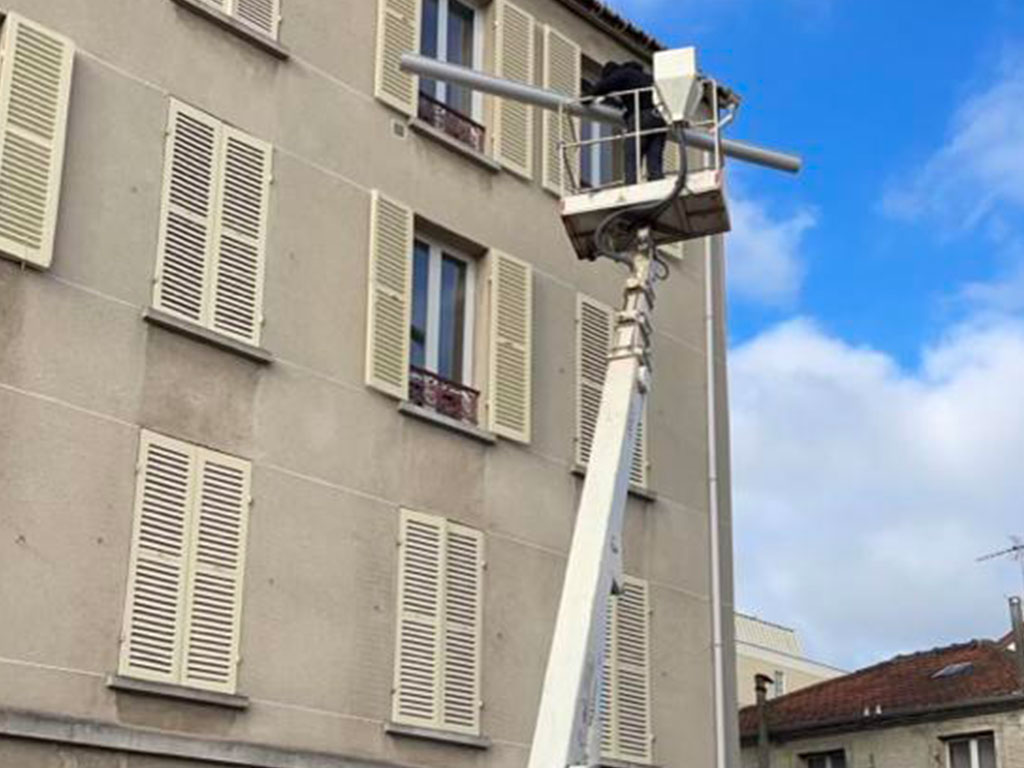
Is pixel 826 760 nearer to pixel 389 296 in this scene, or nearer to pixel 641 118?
pixel 389 296

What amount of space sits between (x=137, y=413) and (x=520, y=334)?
4.70m

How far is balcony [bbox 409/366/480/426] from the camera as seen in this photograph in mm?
15180

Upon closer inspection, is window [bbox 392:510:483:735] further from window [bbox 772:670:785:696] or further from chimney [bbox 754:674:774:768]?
window [bbox 772:670:785:696]

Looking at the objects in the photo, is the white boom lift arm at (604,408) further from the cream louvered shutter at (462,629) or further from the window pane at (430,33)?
the window pane at (430,33)

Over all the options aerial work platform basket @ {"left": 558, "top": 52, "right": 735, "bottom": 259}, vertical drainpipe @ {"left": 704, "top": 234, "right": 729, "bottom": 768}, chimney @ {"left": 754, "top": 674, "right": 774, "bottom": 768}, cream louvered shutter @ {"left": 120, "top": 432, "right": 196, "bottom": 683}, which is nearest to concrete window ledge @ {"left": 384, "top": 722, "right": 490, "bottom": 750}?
cream louvered shutter @ {"left": 120, "top": 432, "right": 196, "bottom": 683}

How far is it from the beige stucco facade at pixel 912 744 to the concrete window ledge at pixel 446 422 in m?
18.9

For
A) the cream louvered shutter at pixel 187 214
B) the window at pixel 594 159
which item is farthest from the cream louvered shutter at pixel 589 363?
the cream louvered shutter at pixel 187 214

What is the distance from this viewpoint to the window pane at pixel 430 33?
16500 mm

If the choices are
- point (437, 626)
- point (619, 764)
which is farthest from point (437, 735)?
point (619, 764)

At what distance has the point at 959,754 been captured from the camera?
31.7 m

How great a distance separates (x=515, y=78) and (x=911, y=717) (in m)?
19.9

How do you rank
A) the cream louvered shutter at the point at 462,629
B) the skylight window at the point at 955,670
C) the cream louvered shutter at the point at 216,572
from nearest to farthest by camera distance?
the cream louvered shutter at the point at 216,572
the cream louvered shutter at the point at 462,629
the skylight window at the point at 955,670

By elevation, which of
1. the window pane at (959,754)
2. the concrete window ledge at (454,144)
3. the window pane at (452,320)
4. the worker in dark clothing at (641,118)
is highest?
the concrete window ledge at (454,144)

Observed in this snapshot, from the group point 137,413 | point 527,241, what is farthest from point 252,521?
point 527,241
